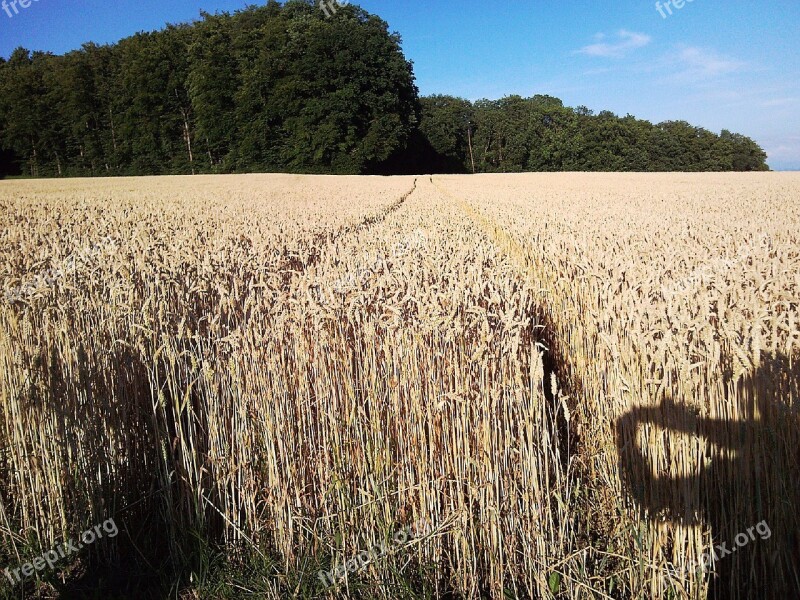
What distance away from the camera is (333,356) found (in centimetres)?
304

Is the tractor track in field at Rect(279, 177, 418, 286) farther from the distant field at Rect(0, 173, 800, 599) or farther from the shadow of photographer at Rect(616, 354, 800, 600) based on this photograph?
the shadow of photographer at Rect(616, 354, 800, 600)

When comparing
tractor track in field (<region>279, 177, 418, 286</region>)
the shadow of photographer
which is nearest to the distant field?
the shadow of photographer

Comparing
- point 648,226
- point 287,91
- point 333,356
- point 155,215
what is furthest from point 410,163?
point 333,356

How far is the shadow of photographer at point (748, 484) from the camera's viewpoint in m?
2.21

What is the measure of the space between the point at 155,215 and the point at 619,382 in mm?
10494
